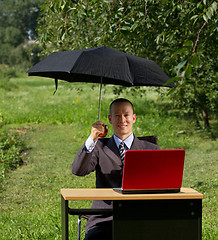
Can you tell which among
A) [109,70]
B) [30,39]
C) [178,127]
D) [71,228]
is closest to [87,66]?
[109,70]

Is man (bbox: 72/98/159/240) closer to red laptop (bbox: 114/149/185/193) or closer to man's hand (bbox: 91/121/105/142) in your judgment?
man's hand (bbox: 91/121/105/142)

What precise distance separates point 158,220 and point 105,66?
4.05 ft

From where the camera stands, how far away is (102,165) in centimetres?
339

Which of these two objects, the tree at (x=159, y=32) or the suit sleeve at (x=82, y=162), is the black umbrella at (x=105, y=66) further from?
the suit sleeve at (x=82, y=162)

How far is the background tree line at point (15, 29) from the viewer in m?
47.3

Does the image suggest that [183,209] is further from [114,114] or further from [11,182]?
[11,182]

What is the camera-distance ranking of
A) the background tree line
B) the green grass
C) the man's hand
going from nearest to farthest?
1. the man's hand
2. the green grass
3. the background tree line

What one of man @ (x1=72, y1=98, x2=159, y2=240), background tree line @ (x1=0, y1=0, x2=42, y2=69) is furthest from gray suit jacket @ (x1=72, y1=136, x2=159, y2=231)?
background tree line @ (x1=0, y1=0, x2=42, y2=69)

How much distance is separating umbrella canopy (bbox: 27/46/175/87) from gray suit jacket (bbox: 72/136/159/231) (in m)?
0.52

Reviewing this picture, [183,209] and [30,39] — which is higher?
[30,39]

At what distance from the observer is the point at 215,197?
6543mm

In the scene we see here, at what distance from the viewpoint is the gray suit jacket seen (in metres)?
3.25

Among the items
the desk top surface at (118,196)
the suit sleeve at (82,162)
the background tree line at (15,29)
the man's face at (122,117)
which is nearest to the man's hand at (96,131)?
the suit sleeve at (82,162)

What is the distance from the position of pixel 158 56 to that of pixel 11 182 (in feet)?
18.2
